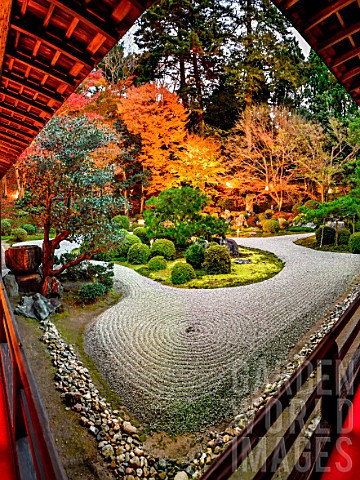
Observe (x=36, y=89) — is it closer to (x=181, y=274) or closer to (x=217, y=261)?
(x=181, y=274)

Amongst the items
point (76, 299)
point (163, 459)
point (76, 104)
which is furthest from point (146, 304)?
point (76, 104)

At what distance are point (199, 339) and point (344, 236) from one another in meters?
7.67

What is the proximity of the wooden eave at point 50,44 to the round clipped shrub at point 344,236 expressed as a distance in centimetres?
998

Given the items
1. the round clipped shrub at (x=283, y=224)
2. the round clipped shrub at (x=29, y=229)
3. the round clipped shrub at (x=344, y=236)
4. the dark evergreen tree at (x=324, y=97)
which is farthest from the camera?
the dark evergreen tree at (x=324, y=97)

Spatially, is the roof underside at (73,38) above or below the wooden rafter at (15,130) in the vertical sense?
above

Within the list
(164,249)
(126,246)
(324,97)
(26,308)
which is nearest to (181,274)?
(164,249)

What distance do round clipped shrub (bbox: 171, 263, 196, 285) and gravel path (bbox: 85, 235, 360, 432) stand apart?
47 centimetres

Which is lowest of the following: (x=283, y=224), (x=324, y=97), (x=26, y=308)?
(x=26, y=308)

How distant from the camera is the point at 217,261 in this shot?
24.2 feet

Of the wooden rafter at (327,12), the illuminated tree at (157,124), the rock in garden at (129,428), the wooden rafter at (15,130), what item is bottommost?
the rock in garden at (129,428)

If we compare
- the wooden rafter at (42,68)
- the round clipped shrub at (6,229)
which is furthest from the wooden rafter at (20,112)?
the round clipped shrub at (6,229)

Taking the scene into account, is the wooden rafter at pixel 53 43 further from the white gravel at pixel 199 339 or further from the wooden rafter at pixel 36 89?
the white gravel at pixel 199 339

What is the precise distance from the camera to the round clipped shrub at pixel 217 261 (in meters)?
7.35

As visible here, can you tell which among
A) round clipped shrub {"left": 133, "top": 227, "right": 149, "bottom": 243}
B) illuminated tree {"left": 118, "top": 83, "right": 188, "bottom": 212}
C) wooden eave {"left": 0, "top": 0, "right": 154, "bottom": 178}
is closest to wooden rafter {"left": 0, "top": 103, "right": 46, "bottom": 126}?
wooden eave {"left": 0, "top": 0, "right": 154, "bottom": 178}
